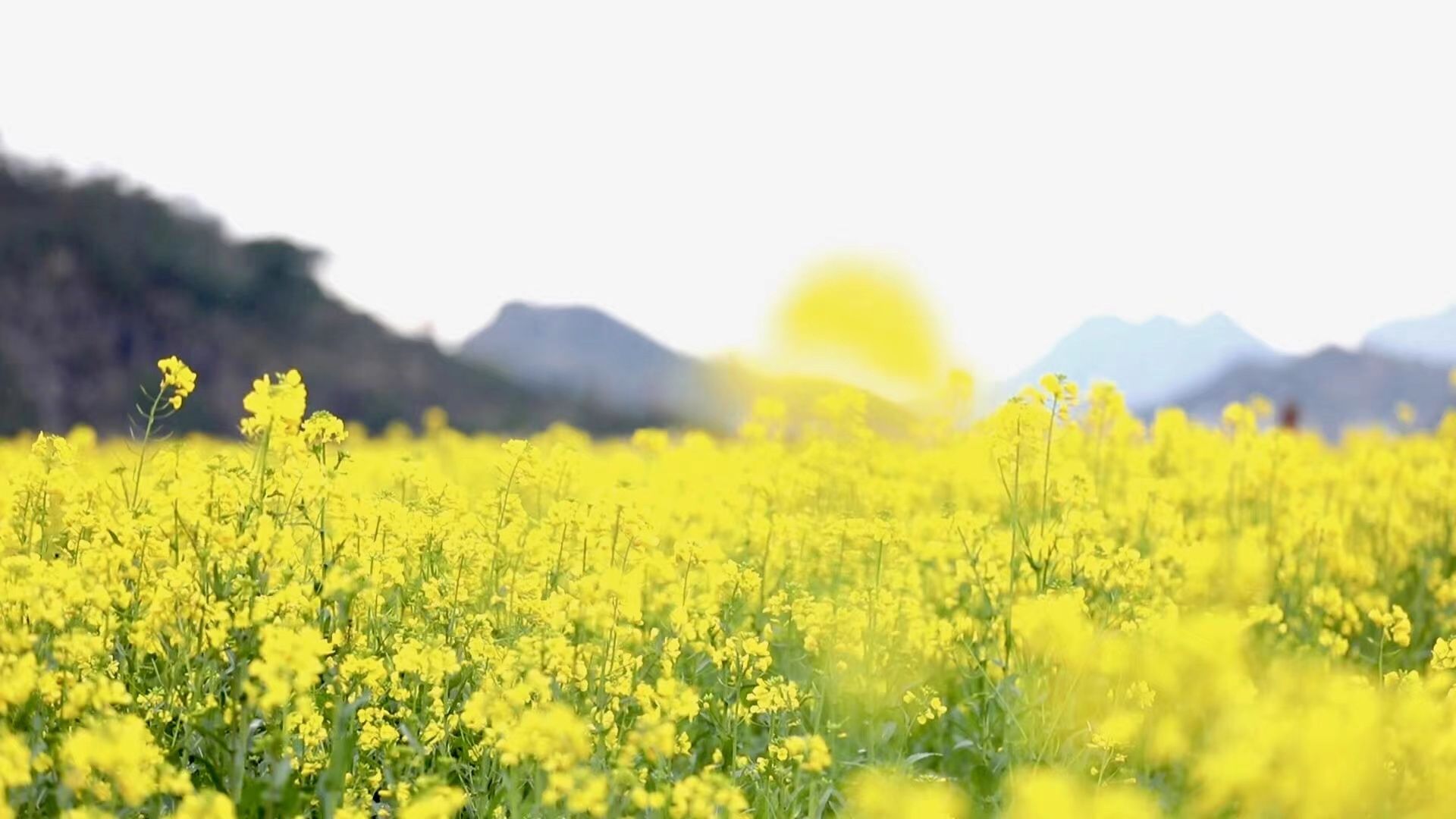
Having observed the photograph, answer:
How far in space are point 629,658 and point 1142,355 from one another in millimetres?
15796

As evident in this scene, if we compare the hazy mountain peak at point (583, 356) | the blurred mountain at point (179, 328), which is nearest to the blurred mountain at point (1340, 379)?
the hazy mountain peak at point (583, 356)

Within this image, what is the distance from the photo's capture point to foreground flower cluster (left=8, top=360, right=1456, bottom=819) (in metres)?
2.77

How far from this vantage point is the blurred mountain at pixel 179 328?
26.6 metres

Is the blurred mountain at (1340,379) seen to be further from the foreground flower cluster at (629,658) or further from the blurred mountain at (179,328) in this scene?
the foreground flower cluster at (629,658)

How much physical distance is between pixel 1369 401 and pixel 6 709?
170 feet

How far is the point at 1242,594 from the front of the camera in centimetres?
612

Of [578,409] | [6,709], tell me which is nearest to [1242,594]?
[6,709]

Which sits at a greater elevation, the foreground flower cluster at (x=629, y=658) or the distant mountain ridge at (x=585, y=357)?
the distant mountain ridge at (x=585, y=357)

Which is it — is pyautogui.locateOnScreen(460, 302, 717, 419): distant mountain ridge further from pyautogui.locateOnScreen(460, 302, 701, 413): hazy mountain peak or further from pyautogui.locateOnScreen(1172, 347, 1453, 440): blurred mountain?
pyautogui.locateOnScreen(1172, 347, 1453, 440): blurred mountain

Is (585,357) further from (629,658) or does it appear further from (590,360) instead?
(629,658)

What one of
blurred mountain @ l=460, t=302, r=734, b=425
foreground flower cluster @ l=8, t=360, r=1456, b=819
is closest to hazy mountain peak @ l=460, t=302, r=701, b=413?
blurred mountain @ l=460, t=302, r=734, b=425

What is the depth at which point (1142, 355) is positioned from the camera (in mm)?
18344

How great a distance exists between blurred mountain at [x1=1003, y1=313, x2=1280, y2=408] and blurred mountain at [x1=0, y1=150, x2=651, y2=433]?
13.7 meters

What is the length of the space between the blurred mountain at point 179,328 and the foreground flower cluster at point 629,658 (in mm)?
22165
